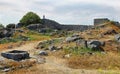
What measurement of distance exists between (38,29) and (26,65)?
38179mm

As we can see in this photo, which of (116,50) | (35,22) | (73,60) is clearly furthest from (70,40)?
(35,22)

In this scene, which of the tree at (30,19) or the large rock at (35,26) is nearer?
the large rock at (35,26)

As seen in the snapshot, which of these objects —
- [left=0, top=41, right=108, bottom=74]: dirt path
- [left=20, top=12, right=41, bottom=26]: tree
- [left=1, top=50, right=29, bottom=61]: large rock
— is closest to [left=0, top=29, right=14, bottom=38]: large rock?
[left=20, top=12, right=41, bottom=26]: tree

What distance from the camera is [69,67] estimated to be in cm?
3269

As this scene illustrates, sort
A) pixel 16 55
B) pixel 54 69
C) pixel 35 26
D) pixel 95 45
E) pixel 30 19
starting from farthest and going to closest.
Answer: pixel 30 19
pixel 35 26
pixel 95 45
pixel 16 55
pixel 54 69

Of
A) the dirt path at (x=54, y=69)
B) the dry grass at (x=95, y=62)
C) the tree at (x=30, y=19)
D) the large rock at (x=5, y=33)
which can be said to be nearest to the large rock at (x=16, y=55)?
the dirt path at (x=54, y=69)

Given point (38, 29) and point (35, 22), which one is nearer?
point (38, 29)

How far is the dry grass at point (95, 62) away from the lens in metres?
33.5

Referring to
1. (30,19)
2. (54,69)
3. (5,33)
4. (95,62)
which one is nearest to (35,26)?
(30,19)

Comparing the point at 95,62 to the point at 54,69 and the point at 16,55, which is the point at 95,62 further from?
the point at 16,55

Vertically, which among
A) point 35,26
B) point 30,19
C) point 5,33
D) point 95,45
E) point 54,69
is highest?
point 30,19

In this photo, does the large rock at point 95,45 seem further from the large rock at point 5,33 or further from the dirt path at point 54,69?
→ the large rock at point 5,33

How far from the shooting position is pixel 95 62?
34.4 m

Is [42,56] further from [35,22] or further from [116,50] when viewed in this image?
[35,22]
